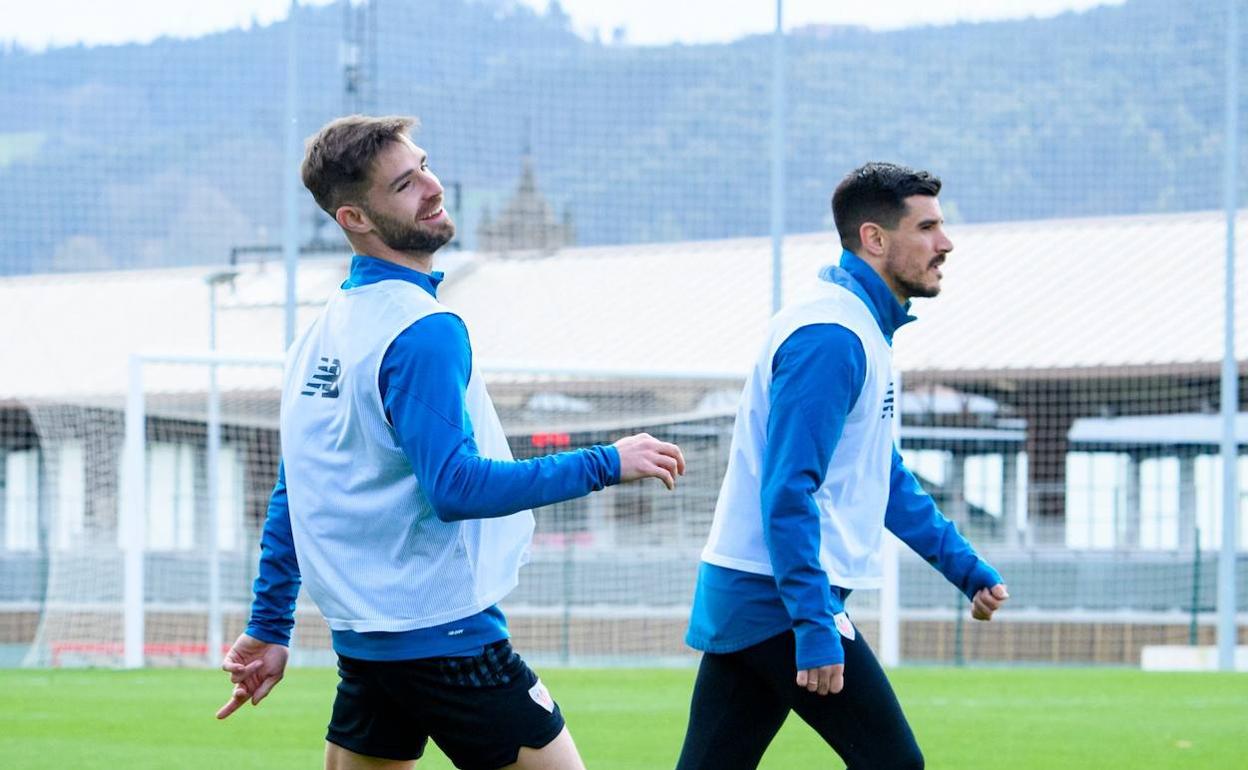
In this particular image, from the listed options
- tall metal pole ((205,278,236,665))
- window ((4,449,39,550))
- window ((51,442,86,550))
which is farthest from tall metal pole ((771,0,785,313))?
window ((4,449,39,550))

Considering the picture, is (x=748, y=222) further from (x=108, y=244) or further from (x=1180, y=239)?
(x=108, y=244)

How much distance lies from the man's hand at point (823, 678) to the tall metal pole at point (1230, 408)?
33.6ft

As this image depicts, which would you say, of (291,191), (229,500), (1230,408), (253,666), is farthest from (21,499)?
→ (253,666)

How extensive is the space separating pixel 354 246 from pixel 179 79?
47.5ft

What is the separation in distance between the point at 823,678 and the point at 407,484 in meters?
0.90

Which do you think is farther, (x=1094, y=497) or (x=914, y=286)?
(x=1094, y=497)

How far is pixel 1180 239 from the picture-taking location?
57.0ft

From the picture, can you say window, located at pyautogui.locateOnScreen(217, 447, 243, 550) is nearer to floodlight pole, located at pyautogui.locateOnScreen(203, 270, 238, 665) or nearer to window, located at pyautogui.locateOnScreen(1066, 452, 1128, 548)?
floodlight pole, located at pyautogui.locateOnScreen(203, 270, 238, 665)

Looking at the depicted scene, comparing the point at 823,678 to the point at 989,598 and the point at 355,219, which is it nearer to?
the point at 989,598

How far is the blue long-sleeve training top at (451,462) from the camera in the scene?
9.63 feet

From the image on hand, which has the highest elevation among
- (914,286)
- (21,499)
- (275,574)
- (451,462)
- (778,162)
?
(778,162)

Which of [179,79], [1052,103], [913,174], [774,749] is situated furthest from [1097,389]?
[913,174]

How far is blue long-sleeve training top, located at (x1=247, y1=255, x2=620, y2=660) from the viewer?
2.94 m

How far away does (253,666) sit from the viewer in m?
3.46
